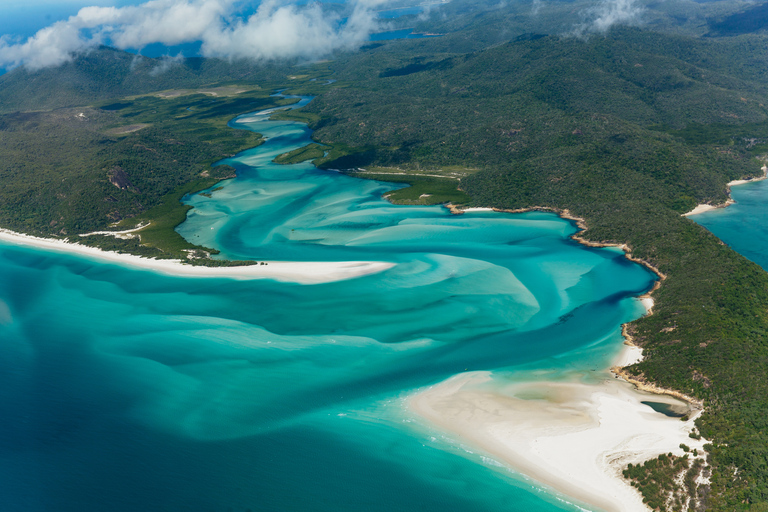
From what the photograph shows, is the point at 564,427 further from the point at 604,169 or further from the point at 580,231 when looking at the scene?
the point at 604,169

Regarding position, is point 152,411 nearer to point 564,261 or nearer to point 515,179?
point 564,261

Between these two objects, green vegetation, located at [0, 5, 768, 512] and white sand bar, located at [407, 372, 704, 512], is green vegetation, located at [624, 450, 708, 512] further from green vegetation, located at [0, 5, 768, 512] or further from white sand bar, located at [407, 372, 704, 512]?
white sand bar, located at [407, 372, 704, 512]

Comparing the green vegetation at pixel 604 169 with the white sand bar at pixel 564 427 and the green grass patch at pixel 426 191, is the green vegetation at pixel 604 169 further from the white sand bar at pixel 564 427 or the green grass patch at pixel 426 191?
the white sand bar at pixel 564 427

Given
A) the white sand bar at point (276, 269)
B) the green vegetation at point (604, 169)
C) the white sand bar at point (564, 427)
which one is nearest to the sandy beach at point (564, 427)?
the white sand bar at point (564, 427)

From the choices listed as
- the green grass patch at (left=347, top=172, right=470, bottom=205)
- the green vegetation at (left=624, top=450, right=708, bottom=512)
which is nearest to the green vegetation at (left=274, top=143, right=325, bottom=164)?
the green grass patch at (left=347, top=172, right=470, bottom=205)

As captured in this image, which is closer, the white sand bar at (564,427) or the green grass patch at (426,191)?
the white sand bar at (564,427)

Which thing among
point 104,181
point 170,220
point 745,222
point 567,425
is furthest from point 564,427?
point 104,181
